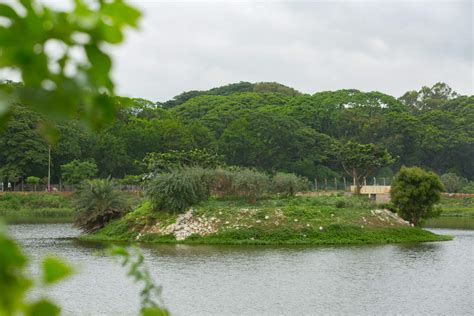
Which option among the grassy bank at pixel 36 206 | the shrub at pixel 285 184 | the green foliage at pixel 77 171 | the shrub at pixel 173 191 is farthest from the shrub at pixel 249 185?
the green foliage at pixel 77 171

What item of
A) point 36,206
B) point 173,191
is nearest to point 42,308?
point 173,191

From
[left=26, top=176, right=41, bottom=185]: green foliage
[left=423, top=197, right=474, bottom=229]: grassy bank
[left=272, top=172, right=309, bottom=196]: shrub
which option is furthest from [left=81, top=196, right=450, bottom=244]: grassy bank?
[left=26, top=176, right=41, bottom=185]: green foliage

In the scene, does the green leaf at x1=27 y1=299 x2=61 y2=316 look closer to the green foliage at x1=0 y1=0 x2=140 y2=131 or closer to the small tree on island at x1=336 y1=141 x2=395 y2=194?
the green foliage at x1=0 y1=0 x2=140 y2=131

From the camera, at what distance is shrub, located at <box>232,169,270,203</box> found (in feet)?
94.6

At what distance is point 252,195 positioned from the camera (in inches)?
1155

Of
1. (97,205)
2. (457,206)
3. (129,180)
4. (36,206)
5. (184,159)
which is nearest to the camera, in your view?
(97,205)

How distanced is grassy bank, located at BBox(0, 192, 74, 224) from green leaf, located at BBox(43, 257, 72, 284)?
A: 134 ft

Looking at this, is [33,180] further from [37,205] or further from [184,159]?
[184,159]

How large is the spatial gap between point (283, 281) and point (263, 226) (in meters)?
9.38

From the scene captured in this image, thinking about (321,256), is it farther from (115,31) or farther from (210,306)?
(115,31)

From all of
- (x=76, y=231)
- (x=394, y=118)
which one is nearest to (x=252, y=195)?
(x=76, y=231)

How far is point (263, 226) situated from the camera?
2531 cm

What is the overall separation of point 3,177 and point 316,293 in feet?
126

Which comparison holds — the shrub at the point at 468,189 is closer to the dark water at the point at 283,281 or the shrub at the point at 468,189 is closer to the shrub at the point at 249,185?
the shrub at the point at 249,185
